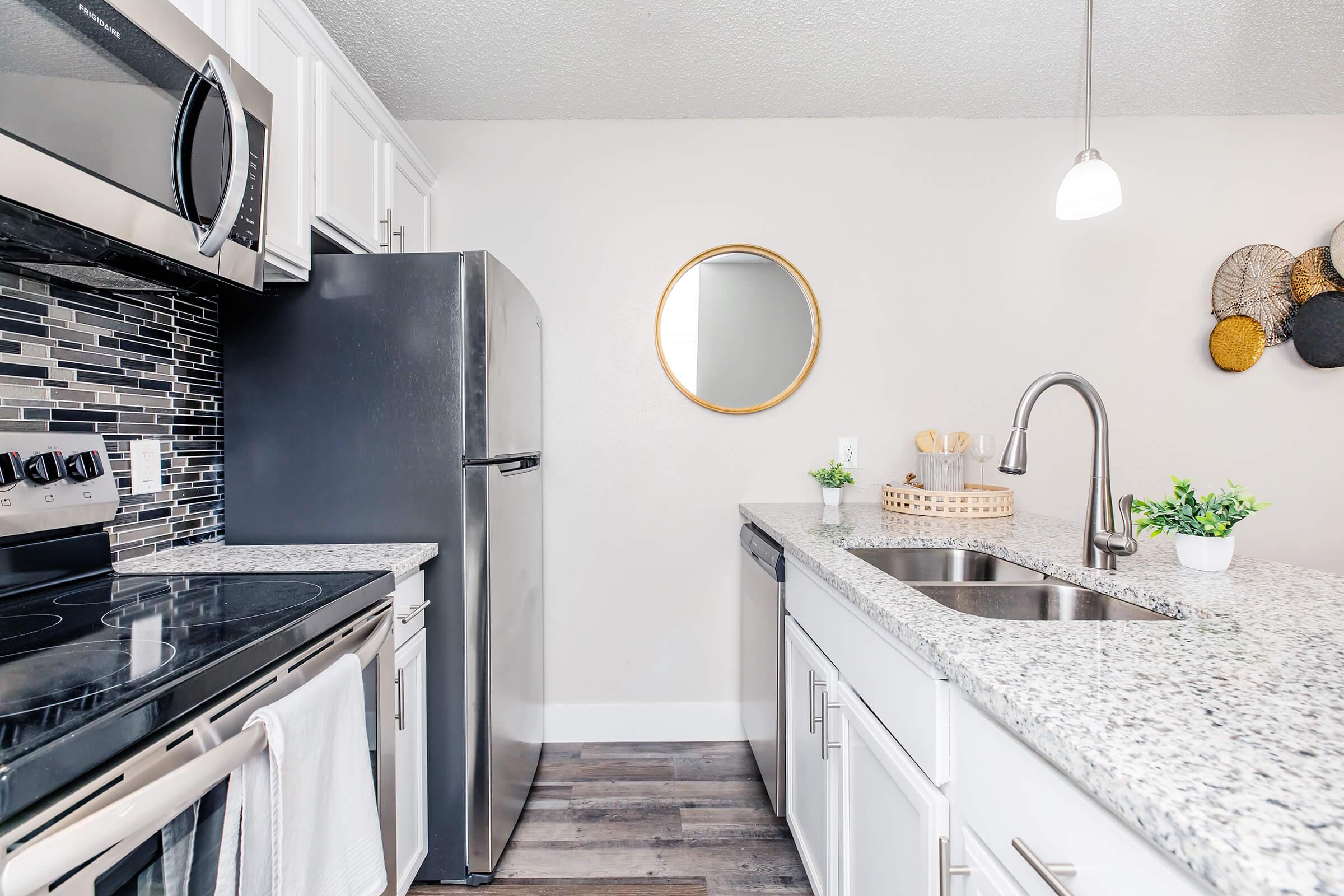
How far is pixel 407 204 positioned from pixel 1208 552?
2461 millimetres

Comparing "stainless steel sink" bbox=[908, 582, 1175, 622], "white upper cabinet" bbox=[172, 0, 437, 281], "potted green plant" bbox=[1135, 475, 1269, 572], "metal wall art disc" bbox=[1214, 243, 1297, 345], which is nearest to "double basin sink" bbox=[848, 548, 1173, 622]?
"stainless steel sink" bbox=[908, 582, 1175, 622]

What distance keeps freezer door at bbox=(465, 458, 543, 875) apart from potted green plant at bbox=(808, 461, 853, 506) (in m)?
1.08

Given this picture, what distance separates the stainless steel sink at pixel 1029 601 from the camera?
118 cm

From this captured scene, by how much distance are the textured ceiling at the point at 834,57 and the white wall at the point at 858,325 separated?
0.41ft

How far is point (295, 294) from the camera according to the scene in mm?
1604

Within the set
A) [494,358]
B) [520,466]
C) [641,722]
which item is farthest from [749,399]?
[641,722]

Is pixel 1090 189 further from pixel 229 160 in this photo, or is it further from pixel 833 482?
pixel 229 160

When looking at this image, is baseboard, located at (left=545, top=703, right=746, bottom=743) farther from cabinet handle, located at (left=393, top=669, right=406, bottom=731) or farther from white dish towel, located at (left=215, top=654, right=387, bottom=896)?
white dish towel, located at (left=215, top=654, right=387, bottom=896)

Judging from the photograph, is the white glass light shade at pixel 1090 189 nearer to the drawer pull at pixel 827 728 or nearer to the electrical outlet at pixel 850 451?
the electrical outlet at pixel 850 451

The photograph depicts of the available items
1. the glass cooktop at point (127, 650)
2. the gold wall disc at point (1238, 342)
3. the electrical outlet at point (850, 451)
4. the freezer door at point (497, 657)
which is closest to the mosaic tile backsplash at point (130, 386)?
the glass cooktop at point (127, 650)

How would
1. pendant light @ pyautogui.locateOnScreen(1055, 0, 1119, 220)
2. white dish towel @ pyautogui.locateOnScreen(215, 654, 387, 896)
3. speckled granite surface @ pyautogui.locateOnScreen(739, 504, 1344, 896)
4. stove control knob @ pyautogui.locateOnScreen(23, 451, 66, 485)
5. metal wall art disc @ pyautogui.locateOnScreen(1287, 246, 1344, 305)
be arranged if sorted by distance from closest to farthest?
1. speckled granite surface @ pyautogui.locateOnScreen(739, 504, 1344, 896)
2. white dish towel @ pyautogui.locateOnScreen(215, 654, 387, 896)
3. stove control knob @ pyautogui.locateOnScreen(23, 451, 66, 485)
4. pendant light @ pyautogui.locateOnScreen(1055, 0, 1119, 220)
5. metal wall art disc @ pyautogui.locateOnScreen(1287, 246, 1344, 305)

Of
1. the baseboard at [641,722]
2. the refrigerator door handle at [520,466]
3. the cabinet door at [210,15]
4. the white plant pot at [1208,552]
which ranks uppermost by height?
the cabinet door at [210,15]

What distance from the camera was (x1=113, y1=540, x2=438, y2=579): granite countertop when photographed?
1312 mm

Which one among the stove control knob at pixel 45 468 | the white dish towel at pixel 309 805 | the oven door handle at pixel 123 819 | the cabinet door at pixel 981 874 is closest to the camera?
the oven door handle at pixel 123 819
